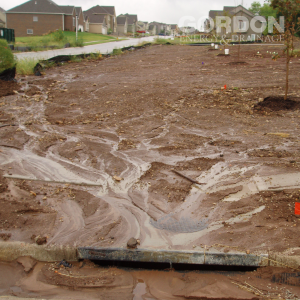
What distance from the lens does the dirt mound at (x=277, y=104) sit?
9.12 metres

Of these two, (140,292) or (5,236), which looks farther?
(5,236)

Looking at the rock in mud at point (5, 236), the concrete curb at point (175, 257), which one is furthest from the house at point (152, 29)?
the concrete curb at point (175, 257)

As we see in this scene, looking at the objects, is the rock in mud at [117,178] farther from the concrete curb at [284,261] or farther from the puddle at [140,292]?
the concrete curb at [284,261]

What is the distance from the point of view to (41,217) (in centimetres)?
425

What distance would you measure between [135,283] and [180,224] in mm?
1127

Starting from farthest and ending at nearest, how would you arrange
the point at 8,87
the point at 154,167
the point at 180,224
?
the point at 8,87 < the point at 154,167 < the point at 180,224

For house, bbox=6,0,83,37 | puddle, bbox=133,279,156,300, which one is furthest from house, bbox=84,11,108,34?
puddle, bbox=133,279,156,300

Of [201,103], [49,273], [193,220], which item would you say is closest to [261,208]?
[193,220]

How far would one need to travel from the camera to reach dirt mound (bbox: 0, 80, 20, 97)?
1132 cm

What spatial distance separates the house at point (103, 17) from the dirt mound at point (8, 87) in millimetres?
57875

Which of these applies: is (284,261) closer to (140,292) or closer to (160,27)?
(140,292)

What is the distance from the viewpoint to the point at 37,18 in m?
52.6

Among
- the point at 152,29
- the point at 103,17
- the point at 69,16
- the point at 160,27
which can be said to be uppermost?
the point at 160,27

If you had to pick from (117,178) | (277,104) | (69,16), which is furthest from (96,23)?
(117,178)
